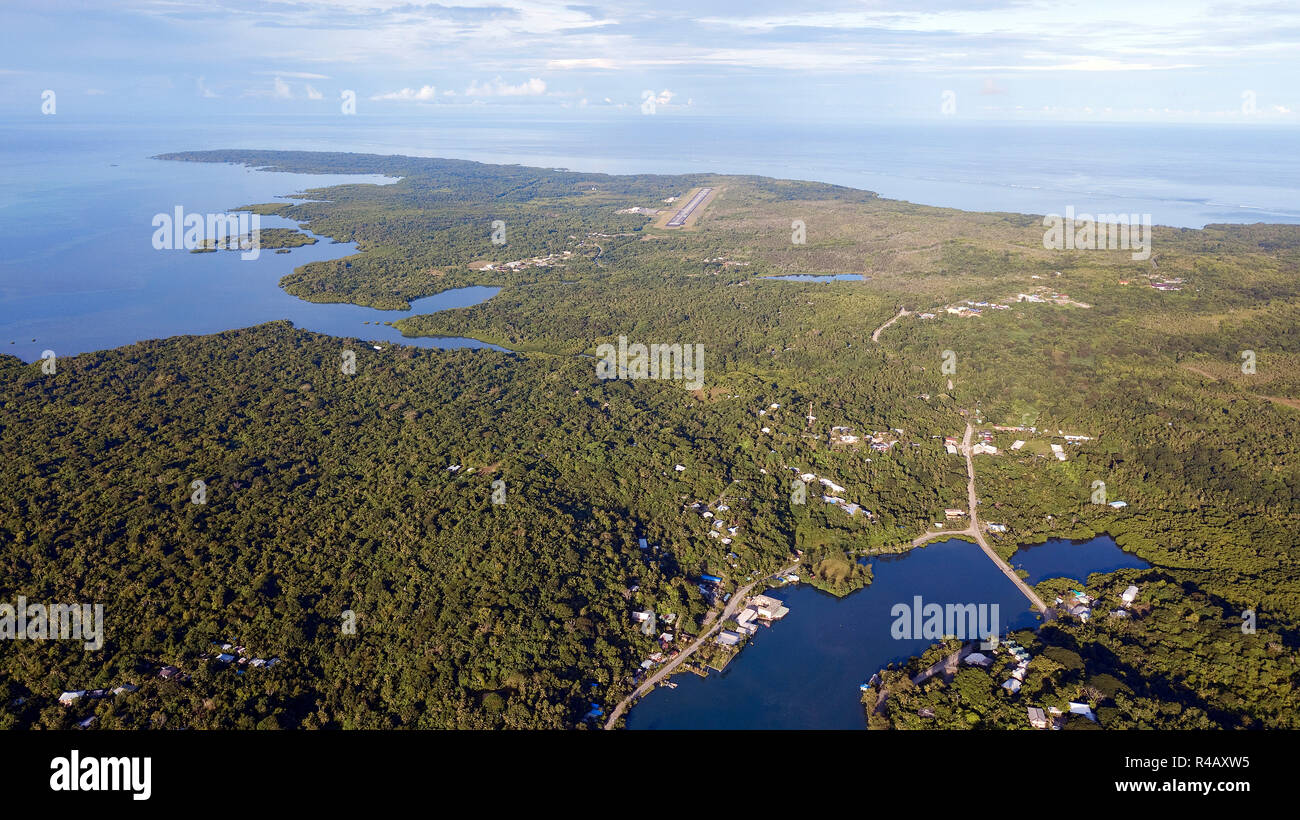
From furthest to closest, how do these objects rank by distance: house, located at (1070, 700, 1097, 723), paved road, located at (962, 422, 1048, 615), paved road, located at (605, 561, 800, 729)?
1. paved road, located at (962, 422, 1048, 615)
2. paved road, located at (605, 561, 800, 729)
3. house, located at (1070, 700, 1097, 723)

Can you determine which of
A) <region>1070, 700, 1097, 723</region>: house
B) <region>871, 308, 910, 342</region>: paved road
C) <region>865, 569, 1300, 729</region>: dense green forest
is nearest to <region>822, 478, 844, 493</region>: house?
<region>865, 569, 1300, 729</region>: dense green forest

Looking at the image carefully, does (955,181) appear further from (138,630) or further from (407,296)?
(138,630)

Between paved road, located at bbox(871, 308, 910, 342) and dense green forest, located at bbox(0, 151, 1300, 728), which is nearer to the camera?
dense green forest, located at bbox(0, 151, 1300, 728)

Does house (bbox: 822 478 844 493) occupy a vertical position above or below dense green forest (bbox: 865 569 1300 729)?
above

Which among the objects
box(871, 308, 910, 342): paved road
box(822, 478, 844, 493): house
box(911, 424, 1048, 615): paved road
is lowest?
box(911, 424, 1048, 615): paved road

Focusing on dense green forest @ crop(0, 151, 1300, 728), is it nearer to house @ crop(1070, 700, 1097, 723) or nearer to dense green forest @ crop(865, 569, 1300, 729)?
dense green forest @ crop(865, 569, 1300, 729)
